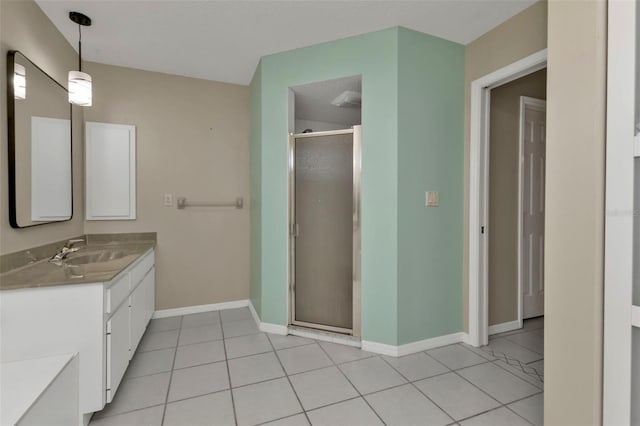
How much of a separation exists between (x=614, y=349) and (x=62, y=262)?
3.02 meters

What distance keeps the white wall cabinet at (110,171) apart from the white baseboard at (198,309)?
40.9 inches

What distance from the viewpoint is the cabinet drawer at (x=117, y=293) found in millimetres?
1651

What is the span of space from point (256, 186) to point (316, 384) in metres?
1.86

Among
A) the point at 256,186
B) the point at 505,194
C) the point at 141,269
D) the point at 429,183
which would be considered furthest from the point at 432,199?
the point at 141,269

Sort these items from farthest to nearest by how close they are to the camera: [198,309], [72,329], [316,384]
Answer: [198,309], [316,384], [72,329]

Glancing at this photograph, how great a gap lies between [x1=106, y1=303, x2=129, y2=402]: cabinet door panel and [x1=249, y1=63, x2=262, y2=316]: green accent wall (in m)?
1.16

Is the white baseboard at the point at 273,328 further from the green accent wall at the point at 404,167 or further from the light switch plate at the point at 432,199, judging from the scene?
the light switch plate at the point at 432,199

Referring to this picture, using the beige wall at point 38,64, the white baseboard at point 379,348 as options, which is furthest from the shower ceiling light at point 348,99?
the beige wall at point 38,64

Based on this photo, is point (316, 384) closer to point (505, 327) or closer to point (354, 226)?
point (354, 226)

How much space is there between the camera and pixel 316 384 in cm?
199

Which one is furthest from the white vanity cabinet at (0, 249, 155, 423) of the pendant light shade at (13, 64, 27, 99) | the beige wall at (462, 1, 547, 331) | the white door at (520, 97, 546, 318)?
the white door at (520, 97, 546, 318)

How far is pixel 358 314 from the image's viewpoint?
8.30ft

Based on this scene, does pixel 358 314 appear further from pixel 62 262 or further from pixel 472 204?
pixel 62 262

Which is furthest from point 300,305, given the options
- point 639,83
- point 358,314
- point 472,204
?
point 639,83
